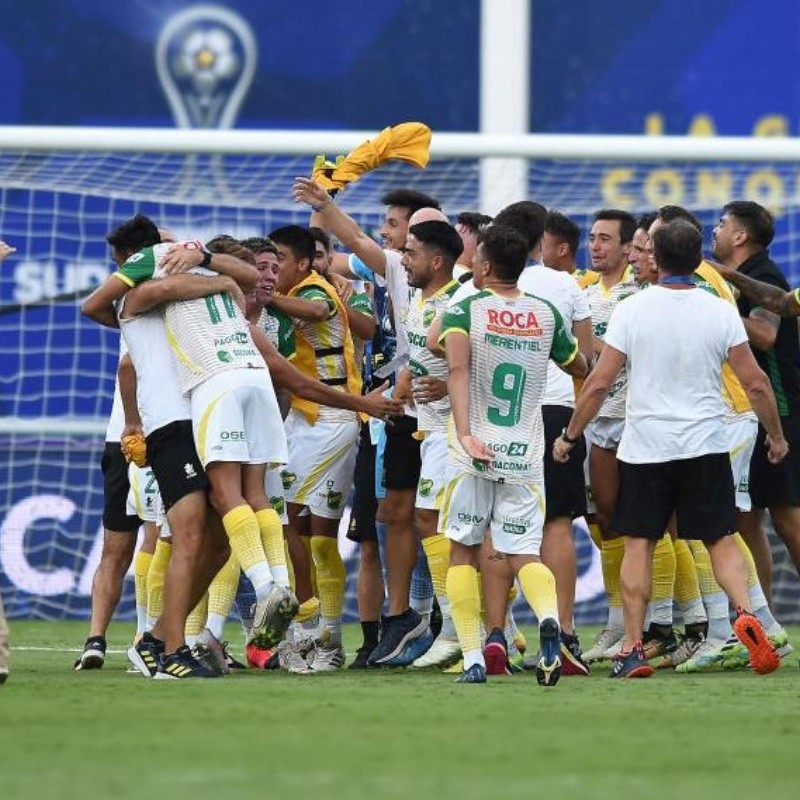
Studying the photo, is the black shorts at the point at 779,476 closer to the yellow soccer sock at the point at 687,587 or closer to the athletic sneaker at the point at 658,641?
the yellow soccer sock at the point at 687,587

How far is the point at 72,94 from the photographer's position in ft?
71.5

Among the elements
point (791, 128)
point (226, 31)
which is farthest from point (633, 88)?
point (226, 31)

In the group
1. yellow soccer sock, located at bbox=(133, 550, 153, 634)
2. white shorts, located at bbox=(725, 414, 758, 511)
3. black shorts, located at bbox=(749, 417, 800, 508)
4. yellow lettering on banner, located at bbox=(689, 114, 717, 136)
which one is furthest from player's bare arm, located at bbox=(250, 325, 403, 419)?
yellow lettering on banner, located at bbox=(689, 114, 717, 136)

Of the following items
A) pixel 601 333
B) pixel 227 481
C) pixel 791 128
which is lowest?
pixel 227 481

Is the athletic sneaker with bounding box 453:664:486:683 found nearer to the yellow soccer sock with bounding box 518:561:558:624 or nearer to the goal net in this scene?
the yellow soccer sock with bounding box 518:561:558:624

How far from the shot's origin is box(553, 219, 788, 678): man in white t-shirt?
30.6 feet

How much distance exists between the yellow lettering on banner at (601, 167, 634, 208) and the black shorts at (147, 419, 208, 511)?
289 inches

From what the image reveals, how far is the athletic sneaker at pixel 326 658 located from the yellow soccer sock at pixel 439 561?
21.1 inches

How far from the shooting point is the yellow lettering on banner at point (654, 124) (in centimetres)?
2133

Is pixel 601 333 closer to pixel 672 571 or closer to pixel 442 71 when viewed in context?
pixel 672 571

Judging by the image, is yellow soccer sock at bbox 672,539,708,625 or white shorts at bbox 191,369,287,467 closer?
white shorts at bbox 191,369,287,467

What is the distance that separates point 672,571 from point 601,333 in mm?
1239

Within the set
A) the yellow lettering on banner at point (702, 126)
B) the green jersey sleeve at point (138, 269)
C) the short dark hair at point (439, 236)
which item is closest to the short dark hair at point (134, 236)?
the green jersey sleeve at point (138, 269)

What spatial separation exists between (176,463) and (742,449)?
272 cm
